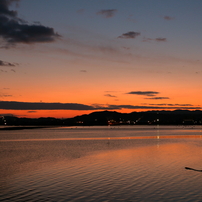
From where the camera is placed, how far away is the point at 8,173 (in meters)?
25.9

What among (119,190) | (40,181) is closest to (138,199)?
(119,190)

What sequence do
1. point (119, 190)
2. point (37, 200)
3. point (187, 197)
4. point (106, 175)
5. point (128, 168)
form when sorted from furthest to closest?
point (128, 168) < point (106, 175) < point (119, 190) < point (187, 197) < point (37, 200)

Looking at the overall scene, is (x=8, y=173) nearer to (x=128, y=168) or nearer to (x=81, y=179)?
(x=81, y=179)

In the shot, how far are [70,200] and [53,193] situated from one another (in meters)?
2.13

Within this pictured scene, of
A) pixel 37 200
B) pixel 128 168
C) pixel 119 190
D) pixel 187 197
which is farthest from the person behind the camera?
pixel 128 168

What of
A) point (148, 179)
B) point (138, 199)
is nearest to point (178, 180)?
point (148, 179)

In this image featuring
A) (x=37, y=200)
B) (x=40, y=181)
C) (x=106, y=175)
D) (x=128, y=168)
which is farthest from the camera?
(x=128, y=168)

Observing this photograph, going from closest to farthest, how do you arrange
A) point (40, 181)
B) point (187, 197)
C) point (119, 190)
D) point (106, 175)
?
point (187, 197) → point (119, 190) → point (40, 181) → point (106, 175)

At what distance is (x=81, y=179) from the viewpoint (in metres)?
23.0

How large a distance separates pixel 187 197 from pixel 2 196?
37.3ft

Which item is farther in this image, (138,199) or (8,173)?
(8,173)

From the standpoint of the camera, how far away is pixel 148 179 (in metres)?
23.2

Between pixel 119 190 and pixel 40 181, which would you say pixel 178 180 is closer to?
pixel 119 190

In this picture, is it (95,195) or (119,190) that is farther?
(119,190)
